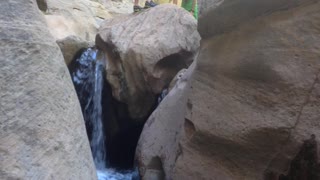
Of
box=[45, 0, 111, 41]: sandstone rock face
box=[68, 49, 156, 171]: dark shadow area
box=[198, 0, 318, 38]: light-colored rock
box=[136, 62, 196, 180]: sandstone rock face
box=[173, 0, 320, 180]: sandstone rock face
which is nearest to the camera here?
box=[173, 0, 320, 180]: sandstone rock face

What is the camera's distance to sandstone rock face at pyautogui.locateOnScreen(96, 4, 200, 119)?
6.49 metres

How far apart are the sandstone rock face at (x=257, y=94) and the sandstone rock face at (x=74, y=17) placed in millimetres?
5616

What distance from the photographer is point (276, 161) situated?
3.03 metres

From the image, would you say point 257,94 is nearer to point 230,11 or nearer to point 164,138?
point 230,11

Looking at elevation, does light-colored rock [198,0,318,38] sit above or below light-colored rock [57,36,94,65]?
above

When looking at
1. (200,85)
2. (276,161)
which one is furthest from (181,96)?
(276,161)

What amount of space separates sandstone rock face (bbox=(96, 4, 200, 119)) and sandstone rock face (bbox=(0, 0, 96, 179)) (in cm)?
413

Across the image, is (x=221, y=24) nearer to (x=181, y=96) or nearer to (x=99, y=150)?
(x=181, y=96)

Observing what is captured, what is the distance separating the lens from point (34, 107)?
2.13 metres

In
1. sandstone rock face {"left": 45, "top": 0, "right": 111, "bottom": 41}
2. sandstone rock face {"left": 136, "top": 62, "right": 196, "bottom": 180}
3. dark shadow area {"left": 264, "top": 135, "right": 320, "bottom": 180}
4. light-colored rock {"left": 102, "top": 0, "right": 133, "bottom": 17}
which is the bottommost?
light-colored rock {"left": 102, "top": 0, "right": 133, "bottom": 17}

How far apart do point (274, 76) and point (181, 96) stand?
5.84 ft

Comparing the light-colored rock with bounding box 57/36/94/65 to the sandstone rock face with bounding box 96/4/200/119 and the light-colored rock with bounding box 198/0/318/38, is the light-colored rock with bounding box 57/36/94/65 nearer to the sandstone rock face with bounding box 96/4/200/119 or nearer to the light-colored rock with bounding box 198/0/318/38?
the sandstone rock face with bounding box 96/4/200/119

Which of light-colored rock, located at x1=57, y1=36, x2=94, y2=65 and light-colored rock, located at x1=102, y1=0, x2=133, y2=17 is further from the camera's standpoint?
light-colored rock, located at x1=102, y1=0, x2=133, y2=17

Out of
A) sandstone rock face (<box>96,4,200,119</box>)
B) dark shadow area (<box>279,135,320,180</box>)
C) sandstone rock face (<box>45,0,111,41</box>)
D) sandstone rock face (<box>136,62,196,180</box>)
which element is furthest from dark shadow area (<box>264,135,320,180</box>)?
sandstone rock face (<box>45,0,111,41</box>)
